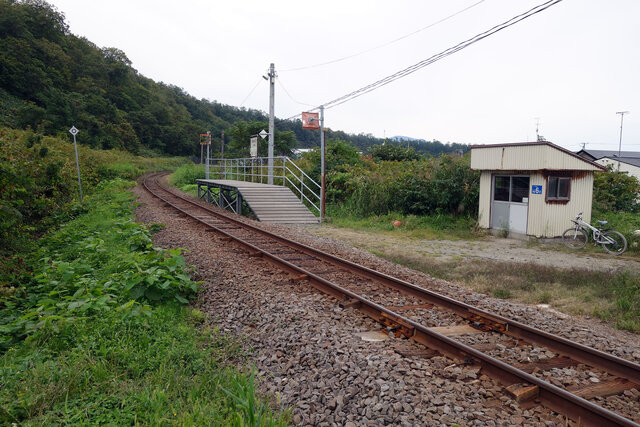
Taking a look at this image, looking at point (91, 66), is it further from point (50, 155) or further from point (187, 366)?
point (187, 366)

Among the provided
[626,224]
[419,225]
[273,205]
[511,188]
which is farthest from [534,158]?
[273,205]

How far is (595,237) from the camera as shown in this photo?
37.2 ft

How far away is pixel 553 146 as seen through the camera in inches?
469

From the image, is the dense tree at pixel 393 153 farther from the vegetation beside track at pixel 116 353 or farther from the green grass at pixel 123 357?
the green grass at pixel 123 357

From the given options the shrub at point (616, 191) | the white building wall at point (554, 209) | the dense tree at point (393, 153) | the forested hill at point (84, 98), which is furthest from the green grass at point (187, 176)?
the shrub at point (616, 191)

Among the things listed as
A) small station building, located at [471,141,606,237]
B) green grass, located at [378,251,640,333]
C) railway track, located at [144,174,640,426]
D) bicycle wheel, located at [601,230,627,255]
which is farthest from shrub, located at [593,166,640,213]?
railway track, located at [144,174,640,426]

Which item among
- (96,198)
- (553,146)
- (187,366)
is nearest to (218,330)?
(187,366)

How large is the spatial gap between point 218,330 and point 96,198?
56.2 feet

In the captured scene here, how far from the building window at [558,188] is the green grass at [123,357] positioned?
10.5 m

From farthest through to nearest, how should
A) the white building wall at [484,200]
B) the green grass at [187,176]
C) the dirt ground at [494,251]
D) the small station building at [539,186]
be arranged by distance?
the green grass at [187,176]
the white building wall at [484,200]
the small station building at [539,186]
the dirt ground at [494,251]

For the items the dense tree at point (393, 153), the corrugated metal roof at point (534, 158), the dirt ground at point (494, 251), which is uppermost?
the dense tree at point (393, 153)

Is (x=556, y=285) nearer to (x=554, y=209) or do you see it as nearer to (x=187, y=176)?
(x=554, y=209)

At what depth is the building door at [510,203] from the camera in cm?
1273

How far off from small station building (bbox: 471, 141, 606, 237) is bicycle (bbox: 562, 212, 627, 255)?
1.20ft
